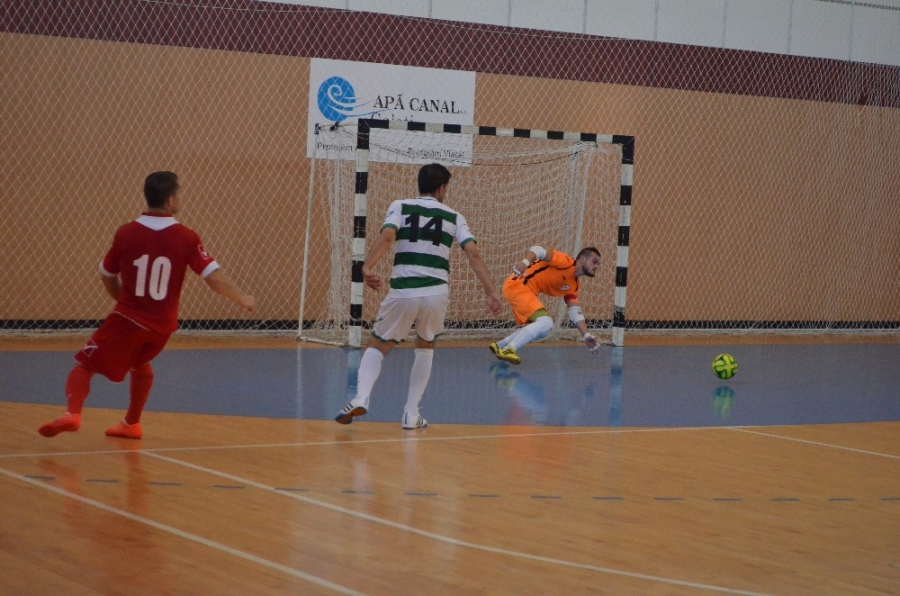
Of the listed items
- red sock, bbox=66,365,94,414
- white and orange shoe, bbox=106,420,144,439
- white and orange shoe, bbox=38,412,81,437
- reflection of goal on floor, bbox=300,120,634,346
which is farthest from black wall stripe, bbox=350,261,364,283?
white and orange shoe, bbox=38,412,81,437

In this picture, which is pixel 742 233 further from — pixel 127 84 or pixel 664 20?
pixel 127 84

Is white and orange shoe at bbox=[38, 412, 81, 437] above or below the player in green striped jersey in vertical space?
below

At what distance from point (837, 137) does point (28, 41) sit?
11.7 metres

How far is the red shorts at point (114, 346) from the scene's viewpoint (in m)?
6.55

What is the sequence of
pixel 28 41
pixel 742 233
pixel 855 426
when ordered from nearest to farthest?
1. pixel 855 426
2. pixel 28 41
3. pixel 742 233

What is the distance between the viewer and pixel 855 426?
882 centimetres

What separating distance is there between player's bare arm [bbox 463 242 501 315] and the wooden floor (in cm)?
89

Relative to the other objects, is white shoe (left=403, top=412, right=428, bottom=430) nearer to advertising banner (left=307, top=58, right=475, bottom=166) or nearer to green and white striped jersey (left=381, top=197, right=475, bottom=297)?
green and white striped jersey (left=381, top=197, right=475, bottom=297)

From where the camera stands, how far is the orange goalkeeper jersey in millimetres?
12281

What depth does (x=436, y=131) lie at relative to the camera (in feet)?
42.5

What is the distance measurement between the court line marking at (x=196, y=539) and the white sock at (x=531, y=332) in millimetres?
6743

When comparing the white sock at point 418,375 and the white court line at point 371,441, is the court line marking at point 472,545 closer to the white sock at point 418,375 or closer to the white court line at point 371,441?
the white court line at point 371,441

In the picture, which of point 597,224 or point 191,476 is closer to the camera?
point 191,476

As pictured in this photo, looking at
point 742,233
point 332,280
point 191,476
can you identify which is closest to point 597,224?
point 742,233
